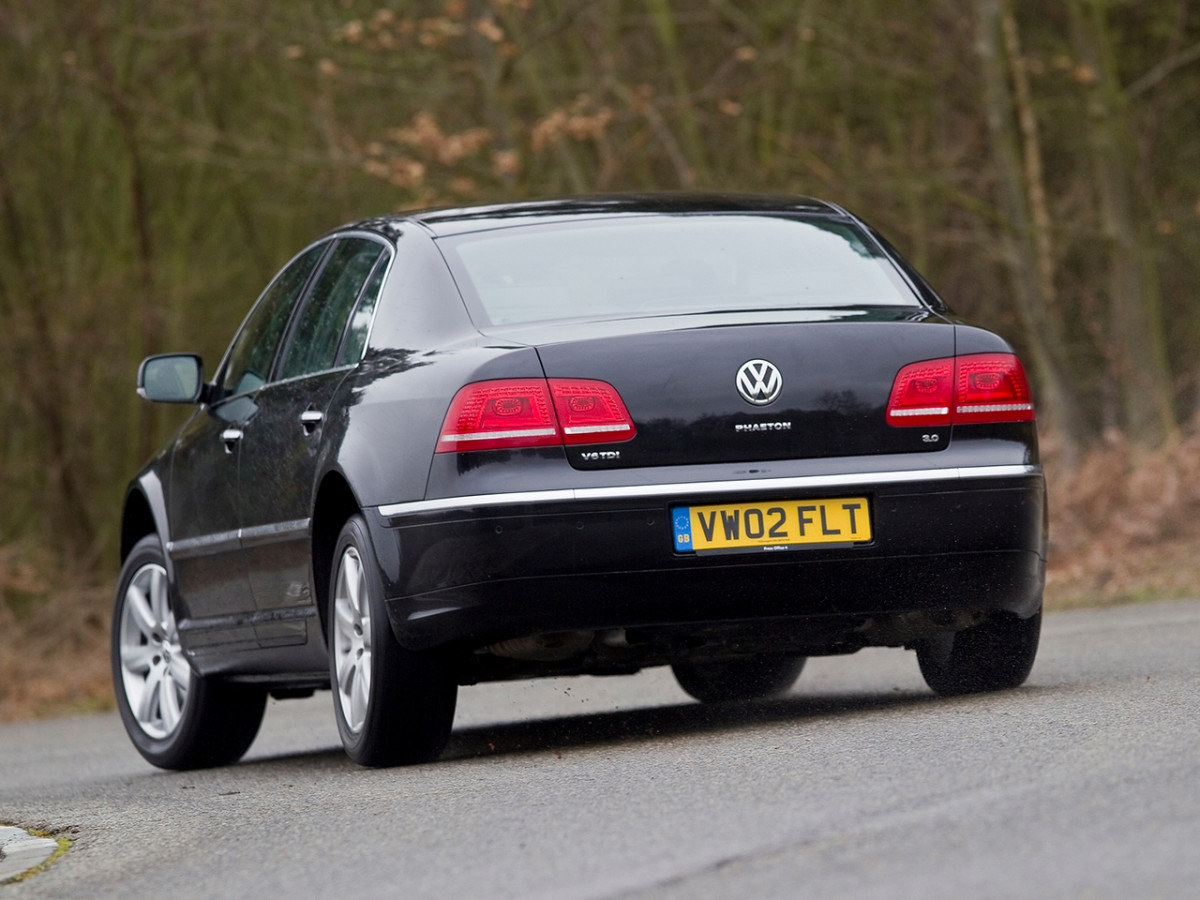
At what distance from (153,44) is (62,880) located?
16064 mm

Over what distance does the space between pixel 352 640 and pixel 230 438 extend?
128 cm

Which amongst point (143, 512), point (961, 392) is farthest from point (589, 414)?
point (143, 512)

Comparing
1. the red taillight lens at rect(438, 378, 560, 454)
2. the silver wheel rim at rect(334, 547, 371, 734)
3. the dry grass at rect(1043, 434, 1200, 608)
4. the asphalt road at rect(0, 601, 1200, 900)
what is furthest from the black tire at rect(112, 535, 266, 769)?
the dry grass at rect(1043, 434, 1200, 608)

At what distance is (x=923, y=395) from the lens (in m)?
6.22

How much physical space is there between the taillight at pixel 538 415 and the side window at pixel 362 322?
85cm

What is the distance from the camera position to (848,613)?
6.17 m

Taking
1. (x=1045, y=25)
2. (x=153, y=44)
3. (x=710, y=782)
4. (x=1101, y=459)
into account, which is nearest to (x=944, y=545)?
(x=710, y=782)

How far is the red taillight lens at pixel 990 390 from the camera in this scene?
20.6 feet

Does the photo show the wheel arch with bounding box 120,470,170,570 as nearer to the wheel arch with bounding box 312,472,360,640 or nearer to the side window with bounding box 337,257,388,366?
the wheel arch with bounding box 312,472,360,640

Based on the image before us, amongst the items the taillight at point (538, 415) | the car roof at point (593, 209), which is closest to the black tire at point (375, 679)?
the taillight at point (538, 415)

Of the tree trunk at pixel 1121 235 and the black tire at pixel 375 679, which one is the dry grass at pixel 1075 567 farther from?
the black tire at pixel 375 679

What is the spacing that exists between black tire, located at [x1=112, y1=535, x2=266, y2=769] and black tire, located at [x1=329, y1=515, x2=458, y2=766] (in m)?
1.42

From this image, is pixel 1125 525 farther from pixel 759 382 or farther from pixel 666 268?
pixel 759 382

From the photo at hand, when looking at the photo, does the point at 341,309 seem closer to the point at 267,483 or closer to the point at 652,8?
the point at 267,483
